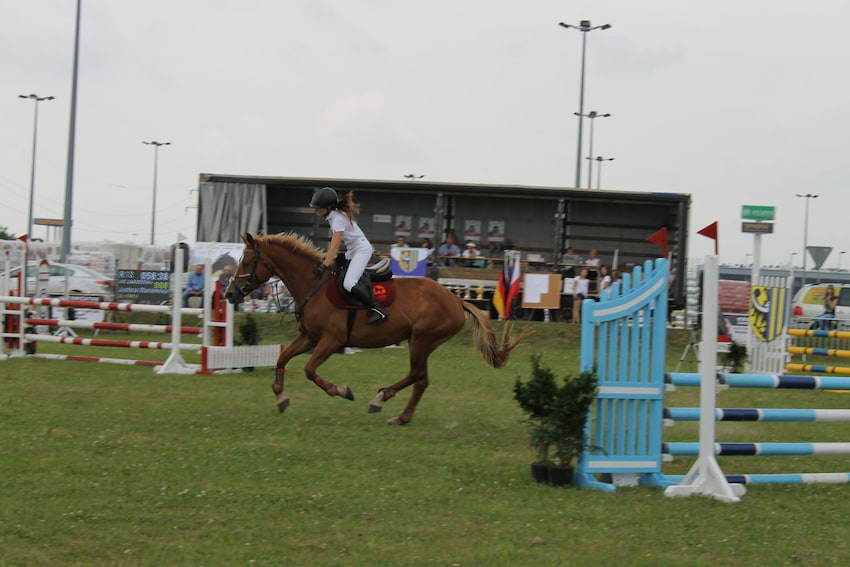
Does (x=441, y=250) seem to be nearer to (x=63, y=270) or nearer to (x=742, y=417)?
(x=63, y=270)

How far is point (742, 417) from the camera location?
20.7 feet

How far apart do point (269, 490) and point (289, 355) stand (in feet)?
11.9

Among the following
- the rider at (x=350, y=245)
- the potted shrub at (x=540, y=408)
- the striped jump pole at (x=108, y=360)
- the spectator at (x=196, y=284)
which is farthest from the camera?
the spectator at (x=196, y=284)

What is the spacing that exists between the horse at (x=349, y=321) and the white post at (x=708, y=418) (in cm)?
304

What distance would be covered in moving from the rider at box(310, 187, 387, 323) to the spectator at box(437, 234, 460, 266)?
13.1m

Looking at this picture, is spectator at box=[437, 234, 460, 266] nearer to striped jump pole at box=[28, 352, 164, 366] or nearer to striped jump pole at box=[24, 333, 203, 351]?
striped jump pole at box=[28, 352, 164, 366]

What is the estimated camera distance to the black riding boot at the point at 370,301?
30.4ft

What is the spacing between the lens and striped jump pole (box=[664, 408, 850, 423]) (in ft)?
20.7

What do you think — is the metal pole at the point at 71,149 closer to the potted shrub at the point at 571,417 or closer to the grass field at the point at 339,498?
the grass field at the point at 339,498

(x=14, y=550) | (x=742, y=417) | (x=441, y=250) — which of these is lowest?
(x=14, y=550)

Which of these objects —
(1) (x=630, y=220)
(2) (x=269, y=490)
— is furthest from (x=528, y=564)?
(1) (x=630, y=220)

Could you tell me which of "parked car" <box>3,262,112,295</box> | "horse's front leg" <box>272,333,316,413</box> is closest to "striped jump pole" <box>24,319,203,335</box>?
"horse's front leg" <box>272,333,316,413</box>

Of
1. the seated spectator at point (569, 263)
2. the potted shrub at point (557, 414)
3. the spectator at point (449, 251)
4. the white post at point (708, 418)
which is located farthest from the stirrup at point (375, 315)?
the seated spectator at point (569, 263)

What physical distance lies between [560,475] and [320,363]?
3.42 metres
